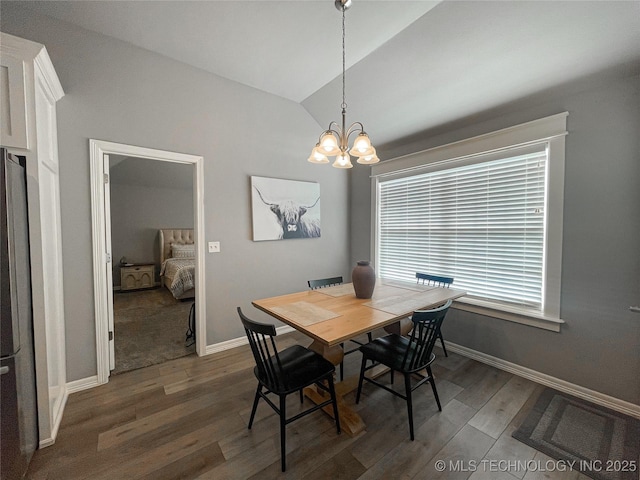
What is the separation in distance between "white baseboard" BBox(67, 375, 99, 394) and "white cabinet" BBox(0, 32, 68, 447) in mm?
230

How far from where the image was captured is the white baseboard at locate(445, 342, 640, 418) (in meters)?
1.89

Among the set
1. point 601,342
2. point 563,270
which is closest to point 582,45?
point 563,270

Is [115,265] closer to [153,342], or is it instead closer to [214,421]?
[153,342]

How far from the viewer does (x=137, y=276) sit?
5.49 metres

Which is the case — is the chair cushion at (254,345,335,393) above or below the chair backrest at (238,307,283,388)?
below

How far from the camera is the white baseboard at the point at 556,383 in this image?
6.19 ft

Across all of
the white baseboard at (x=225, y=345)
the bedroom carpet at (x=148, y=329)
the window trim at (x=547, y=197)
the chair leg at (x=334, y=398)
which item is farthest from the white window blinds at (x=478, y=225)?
the bedroom carpet at (x=148, y=329)

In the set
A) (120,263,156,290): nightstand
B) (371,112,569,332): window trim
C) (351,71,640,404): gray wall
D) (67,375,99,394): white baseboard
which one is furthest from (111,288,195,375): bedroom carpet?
(351,71,640,404): gray wall

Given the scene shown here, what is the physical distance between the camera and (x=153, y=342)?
3.04m

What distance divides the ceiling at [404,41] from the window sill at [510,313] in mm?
1923

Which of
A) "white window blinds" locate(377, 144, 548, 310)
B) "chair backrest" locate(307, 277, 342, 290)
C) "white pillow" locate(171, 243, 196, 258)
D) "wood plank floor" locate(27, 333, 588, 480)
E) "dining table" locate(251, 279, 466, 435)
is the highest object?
"white window blinds" locate(377, 144, 548, 310)

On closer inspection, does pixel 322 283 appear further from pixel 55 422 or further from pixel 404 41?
pixel 404 41

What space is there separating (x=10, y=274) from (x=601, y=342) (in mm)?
3917

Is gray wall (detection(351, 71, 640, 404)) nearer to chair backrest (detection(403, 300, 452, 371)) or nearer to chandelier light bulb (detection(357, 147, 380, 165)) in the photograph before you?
chair backrest (detection(403, 300, 452, 371))
